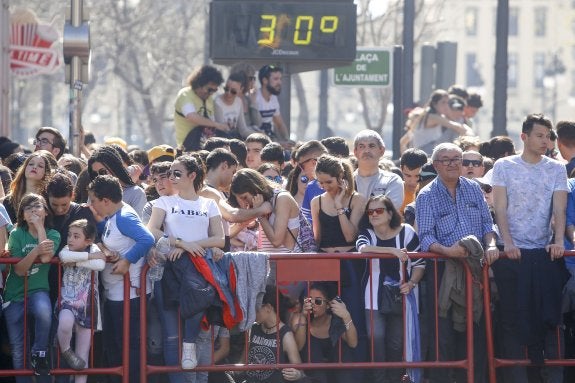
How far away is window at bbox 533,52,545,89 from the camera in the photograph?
11125 centimetres

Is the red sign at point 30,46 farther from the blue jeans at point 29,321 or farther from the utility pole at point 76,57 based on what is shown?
the blue jeans at point 29,321

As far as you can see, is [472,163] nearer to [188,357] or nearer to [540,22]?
[188,357]

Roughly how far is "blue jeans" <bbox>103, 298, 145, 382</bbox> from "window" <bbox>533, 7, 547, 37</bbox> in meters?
103

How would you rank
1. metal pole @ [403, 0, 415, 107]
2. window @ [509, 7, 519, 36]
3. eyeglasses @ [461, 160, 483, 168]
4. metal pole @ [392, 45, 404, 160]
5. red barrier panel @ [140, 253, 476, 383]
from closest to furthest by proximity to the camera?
red barrier panel @ [140, 253, 476, 383]
eyeglasses @ [461, 160, 483, 168]
metal pole @ [403, 0, 415, 107]
metal pole @ [392, 45, 404, 160]
window @ [509, 7, 519, 36]

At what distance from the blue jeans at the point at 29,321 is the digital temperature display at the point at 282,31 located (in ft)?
19.7

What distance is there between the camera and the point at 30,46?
27.5 meters

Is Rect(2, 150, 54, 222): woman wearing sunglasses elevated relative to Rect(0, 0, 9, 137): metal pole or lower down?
lower down

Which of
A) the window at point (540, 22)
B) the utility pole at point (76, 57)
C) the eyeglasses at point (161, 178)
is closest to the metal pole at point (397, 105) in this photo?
the utility pole at point (76, 57)

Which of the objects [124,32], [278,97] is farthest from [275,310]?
[124,32]

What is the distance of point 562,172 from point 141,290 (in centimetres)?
323

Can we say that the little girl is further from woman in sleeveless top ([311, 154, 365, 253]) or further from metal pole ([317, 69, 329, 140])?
metal pole ([317, 69, 329, 140])

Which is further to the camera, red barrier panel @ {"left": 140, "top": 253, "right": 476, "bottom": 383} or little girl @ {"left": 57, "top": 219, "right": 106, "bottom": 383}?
red barrier panel @ {"left": 140, "top": 253, "right": 476, "bottom": 383}

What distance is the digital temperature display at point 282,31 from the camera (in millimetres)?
15422

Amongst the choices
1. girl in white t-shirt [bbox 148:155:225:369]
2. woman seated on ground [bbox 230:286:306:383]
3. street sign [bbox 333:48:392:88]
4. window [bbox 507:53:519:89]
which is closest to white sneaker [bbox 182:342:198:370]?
girl in white t-shirt [bbox 148:155:225:369]
